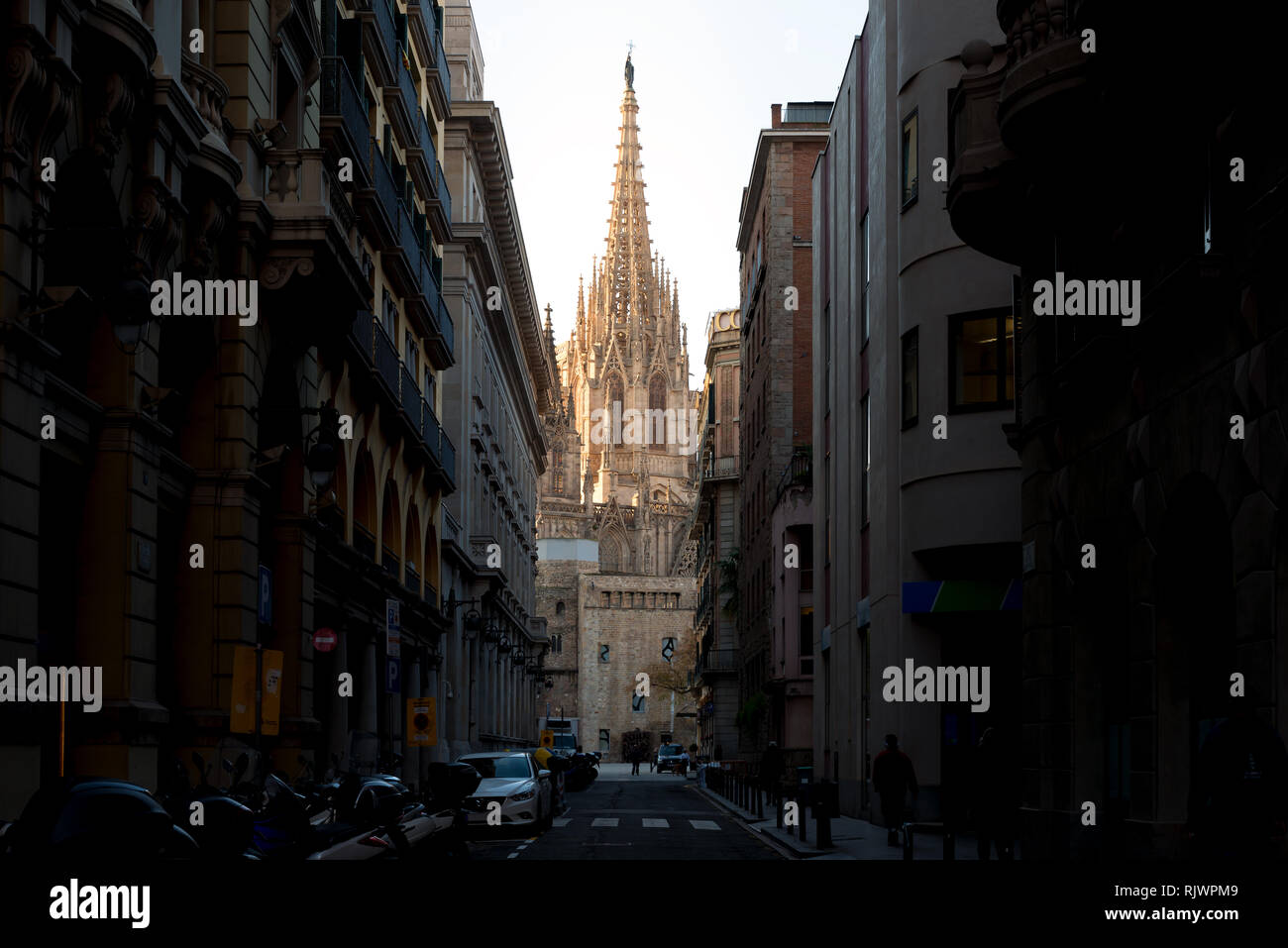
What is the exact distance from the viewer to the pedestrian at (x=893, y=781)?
25.3 metres

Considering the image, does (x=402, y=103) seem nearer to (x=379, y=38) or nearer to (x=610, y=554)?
(x=379, y=38)

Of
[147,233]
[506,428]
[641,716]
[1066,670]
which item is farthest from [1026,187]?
[641,716]

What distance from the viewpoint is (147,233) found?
61.2 ft

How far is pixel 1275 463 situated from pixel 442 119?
129 ft

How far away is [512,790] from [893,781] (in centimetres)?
666

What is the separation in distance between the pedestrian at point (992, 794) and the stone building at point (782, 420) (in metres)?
30.5

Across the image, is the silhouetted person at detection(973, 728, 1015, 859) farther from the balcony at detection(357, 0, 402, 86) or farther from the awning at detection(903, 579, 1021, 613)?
the balcony at detection(357, 0, 402, 86)

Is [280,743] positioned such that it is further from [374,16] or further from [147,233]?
[374,16]

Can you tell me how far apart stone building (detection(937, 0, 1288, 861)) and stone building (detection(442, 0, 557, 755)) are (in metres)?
29.2

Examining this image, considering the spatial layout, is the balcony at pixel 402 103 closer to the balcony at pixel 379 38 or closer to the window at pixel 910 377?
the balcony at pixel 379 38

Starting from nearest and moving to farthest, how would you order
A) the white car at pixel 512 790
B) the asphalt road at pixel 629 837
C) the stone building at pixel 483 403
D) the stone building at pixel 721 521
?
the asphalt road at pixel 629 837 < the white car at pixel 512 790 < the stone building at pixel 483 403 < the stone building at pixel 721 521

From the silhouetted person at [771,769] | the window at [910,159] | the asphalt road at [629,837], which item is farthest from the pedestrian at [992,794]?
the silhouetted person at [771,769]

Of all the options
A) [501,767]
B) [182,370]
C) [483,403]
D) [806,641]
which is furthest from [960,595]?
[483,403]

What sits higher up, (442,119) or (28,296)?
(442,119)
